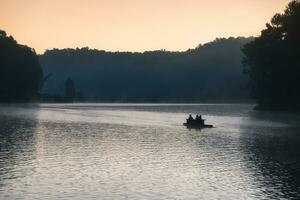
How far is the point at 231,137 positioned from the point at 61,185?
45.4 metres

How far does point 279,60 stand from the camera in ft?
474

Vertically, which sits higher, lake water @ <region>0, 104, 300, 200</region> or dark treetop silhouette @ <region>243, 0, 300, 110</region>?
dark treetop silhouette @ <region>243, 0, 300, 110</region>

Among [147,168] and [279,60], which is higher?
[279,60]

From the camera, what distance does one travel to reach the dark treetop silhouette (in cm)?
14388

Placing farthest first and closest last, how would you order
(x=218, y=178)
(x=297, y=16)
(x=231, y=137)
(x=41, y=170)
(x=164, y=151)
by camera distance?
(x=297, y=16), (x=231, y=137), (x=164, y=151), (x=41, y=170), (x=218, y=178)

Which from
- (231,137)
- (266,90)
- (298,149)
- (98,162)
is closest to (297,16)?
(266,90)

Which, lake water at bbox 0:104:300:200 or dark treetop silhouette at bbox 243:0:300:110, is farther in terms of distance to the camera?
dark treetop silhouette at bbox 243:0:300:110

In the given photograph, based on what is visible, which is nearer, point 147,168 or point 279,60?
point 147,168

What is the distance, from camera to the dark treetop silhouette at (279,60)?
472 ft

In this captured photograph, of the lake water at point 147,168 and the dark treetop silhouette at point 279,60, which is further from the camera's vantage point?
the dark treetop silhouette at point 279,60

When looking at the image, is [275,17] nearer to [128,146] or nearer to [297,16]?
[297,16]

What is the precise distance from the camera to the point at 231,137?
2960 inches

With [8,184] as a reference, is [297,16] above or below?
above

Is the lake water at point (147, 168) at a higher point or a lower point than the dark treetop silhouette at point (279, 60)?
lower
